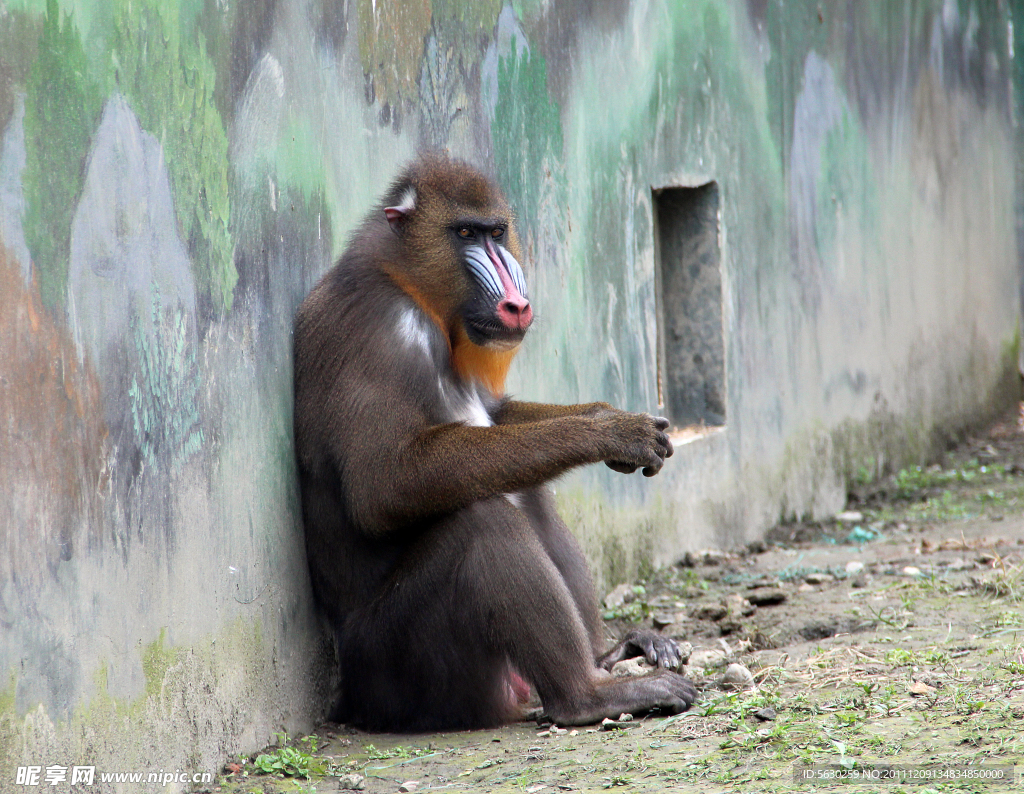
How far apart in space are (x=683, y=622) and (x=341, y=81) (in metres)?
2.65

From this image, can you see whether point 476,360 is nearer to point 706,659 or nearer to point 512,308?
point 512,308

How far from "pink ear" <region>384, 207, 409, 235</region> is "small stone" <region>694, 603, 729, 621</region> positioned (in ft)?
7.54

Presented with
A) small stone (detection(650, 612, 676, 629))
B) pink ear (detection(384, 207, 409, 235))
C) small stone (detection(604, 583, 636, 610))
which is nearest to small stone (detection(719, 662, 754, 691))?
small stone (detection(650, 612, 676, 629))

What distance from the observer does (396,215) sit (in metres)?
4.16

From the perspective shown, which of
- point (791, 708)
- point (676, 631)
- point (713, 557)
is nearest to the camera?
point (791, 708)

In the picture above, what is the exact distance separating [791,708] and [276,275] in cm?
209

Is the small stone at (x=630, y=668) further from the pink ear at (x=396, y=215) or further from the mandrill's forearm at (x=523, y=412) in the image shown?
the pink ear at (x=396, y=215)

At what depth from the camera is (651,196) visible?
642 centimetres

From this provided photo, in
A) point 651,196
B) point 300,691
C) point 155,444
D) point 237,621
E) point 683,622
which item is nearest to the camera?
point 155,444

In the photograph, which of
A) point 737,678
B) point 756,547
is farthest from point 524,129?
point 756,547

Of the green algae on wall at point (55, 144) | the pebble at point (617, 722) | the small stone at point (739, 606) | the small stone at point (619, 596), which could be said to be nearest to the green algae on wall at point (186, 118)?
the green algae on wall at point (55, 144)

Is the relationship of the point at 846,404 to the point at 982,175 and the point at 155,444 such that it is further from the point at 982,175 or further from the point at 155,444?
the point at 155,444

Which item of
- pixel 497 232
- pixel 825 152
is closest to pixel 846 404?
pixel 825 152

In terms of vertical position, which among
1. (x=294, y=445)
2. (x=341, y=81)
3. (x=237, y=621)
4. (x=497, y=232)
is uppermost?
(x=341, y=81)
